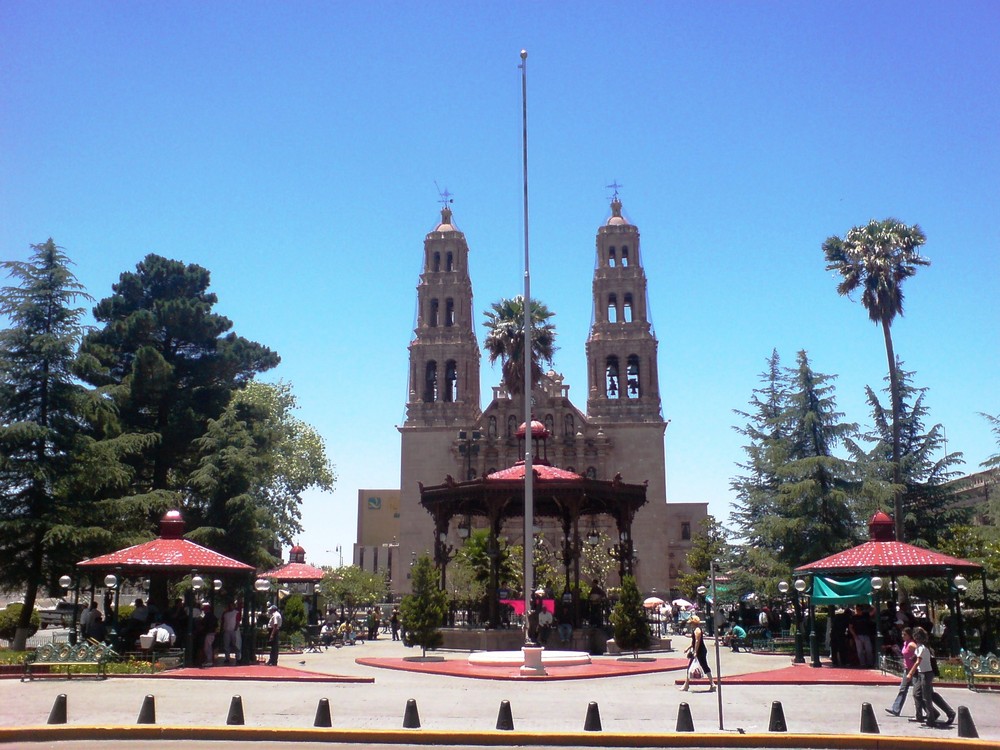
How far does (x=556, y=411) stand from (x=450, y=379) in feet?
28.2

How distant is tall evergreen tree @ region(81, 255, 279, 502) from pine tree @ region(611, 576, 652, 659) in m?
18.2

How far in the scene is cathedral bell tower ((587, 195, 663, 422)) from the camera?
67.8 metres

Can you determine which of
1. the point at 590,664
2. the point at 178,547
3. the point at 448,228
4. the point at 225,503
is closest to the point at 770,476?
the point at 590,664

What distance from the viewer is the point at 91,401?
93.4 feet

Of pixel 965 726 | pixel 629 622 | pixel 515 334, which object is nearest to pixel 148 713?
pixel 965 726

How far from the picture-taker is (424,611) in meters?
24.4

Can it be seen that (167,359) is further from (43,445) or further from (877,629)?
(877,629)

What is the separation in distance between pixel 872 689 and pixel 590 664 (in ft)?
22.7

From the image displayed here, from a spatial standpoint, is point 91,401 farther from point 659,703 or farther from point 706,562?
point 706,562

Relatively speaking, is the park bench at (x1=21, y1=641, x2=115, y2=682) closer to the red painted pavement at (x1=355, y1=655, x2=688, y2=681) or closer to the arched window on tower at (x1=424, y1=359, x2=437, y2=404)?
the red painted pavement at (x1=355, y1=655, x2=688, y2=681)

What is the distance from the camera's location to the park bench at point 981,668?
18.0m

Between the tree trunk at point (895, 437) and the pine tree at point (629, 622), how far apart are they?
1318 cm

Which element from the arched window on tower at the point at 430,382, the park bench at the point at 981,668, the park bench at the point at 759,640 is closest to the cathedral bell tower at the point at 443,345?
the arched window on tower at the point at 430,382

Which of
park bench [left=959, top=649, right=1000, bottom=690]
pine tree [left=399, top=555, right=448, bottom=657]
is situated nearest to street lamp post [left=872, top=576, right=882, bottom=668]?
park bench [left=959, top=649, right=1000, bottom=690]
